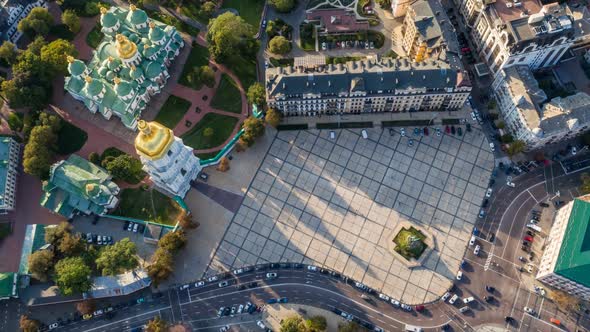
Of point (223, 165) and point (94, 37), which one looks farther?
point (94, 37)

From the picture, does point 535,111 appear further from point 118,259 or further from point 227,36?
point 118,259

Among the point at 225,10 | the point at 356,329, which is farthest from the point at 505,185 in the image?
the point at 225,10

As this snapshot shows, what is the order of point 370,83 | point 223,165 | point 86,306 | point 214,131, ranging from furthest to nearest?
point 214,131, point 223,165, point 370,83, point 86,306

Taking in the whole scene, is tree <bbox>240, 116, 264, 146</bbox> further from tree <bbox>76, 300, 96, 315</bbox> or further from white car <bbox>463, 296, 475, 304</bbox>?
white car <bbox>463, 296, 475, 304</bbox>

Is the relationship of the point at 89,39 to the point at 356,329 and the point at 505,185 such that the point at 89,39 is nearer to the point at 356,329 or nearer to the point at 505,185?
the point at 356,329

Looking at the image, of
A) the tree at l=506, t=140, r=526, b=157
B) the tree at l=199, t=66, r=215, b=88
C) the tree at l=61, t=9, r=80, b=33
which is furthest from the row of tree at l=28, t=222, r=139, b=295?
the tree at l=506, t=140, r=526, b=157

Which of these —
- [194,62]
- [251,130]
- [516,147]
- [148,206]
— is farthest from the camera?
[194,62]

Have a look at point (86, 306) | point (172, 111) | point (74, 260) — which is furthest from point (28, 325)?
point (172, 111)
